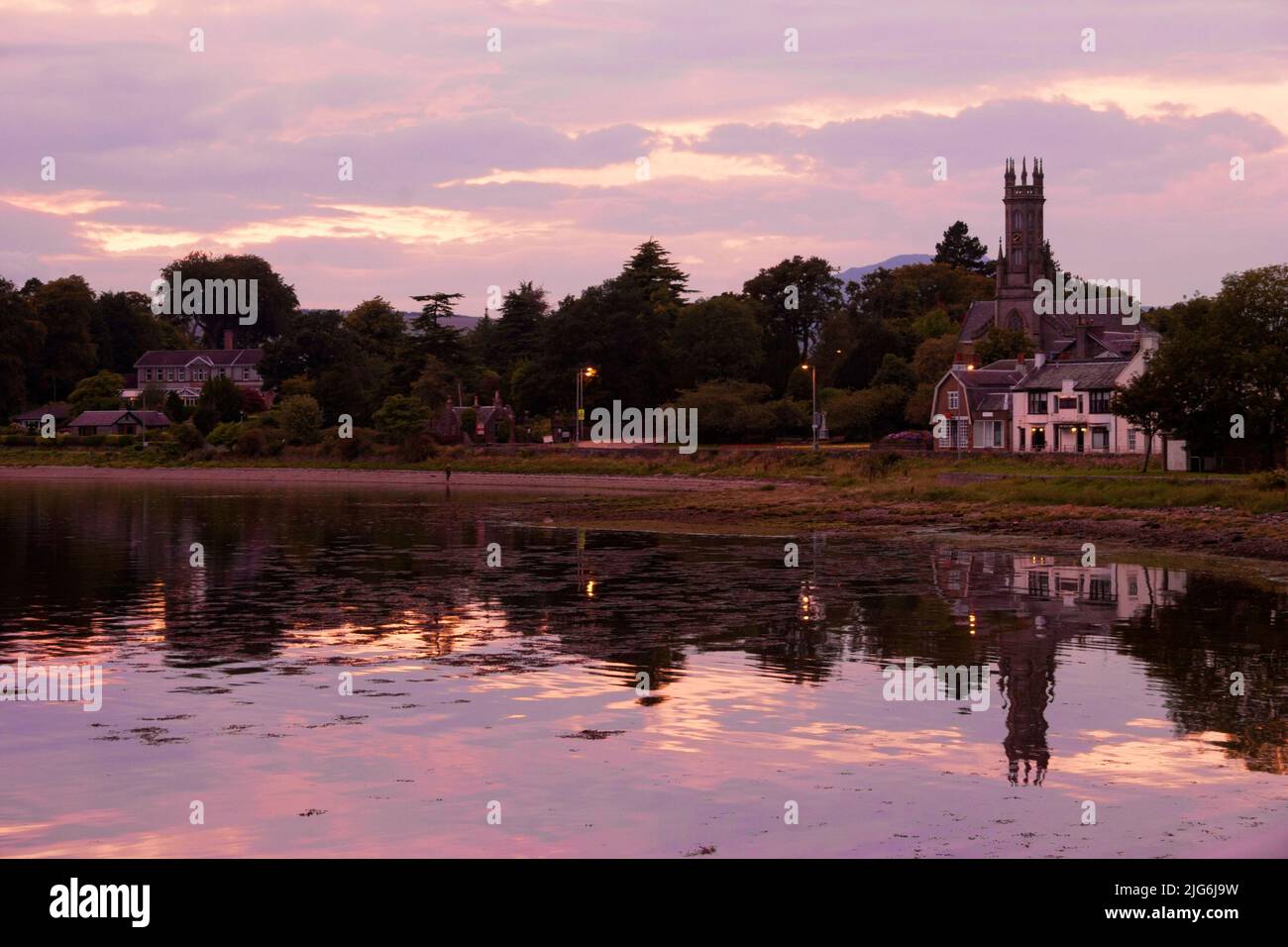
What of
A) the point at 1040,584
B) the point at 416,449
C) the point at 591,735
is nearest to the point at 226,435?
the point at 416,449

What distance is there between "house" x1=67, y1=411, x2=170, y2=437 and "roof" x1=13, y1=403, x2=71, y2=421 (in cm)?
947

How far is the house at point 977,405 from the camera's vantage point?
113375mm

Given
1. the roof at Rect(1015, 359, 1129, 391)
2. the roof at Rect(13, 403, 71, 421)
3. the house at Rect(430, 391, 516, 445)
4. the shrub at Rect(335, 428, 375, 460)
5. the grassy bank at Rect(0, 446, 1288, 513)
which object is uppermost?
the roof at Rect(1015, 359, 1129, 391)

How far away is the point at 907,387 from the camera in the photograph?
132625 millimetres

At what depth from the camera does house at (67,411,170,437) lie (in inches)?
6329

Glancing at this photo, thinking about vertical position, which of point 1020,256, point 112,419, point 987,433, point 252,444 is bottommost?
point 252,444

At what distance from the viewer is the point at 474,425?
449 ft

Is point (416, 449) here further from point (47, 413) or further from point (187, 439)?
point (47, 413)

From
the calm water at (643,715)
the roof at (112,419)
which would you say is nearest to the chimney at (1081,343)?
the calm water at (643,715)

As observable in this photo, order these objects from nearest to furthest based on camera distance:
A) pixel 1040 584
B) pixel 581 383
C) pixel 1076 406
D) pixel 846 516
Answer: pixel 1040 584
pixel 846 516
pixel 1076 406
pixel 581 383

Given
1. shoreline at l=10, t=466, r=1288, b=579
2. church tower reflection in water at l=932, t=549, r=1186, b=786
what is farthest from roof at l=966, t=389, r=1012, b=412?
church tower reflection in water at l=932, t=549, r=1186, b=786

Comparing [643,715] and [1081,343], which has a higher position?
[1081,343]

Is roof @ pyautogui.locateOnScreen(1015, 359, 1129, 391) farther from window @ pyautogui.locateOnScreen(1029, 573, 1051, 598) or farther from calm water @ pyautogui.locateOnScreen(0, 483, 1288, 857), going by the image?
window @ pyautogui.locateOnScreen(1029, 573, 1051, 598)

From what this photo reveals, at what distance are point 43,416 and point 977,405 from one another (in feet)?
370
